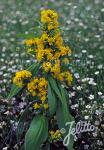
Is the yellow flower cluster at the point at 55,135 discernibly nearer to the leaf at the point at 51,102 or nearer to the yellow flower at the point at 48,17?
the leaf at the point at 51,102

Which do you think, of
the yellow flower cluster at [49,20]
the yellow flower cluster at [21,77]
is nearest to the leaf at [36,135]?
the yellow flower cluster at [21,77]

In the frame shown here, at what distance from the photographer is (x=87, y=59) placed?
6512 millimetres

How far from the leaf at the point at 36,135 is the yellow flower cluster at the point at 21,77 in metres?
0.39

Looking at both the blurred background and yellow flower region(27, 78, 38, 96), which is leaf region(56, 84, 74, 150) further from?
the blurred background

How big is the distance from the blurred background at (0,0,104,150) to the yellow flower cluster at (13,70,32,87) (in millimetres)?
371

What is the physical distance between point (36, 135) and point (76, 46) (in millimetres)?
3086

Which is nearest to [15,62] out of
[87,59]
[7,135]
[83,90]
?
[87,59]

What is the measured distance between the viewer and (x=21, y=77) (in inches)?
167

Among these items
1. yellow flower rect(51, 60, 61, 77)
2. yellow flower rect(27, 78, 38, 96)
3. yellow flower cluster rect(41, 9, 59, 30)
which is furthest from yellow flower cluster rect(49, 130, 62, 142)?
yellow flower cluster rect(41, 9, 59, 30)

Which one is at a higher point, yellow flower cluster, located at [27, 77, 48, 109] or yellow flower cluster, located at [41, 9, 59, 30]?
yellow flower cluster, located at [41, 9, 59, 30]

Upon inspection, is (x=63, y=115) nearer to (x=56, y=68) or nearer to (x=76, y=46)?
(x=56, y=68)

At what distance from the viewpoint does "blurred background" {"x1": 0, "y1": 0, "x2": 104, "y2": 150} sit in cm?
510

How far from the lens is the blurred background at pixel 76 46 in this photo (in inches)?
201

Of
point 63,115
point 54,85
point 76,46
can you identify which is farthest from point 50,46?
point 76,46
